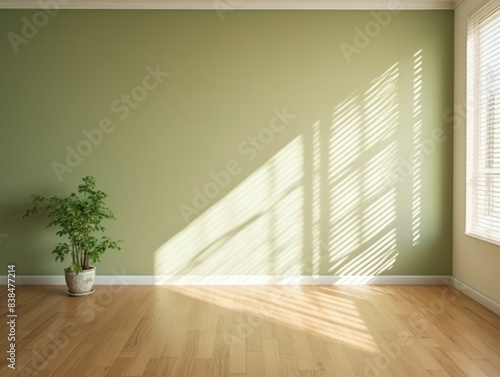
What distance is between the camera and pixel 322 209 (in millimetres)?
4867

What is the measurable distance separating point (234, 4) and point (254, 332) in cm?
329

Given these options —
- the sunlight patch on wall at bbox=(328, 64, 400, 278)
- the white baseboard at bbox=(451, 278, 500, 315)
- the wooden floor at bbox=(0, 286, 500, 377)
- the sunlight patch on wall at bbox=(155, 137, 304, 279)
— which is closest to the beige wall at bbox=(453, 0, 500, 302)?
the white baseboard at bbox=(451, 278, 500, 315)

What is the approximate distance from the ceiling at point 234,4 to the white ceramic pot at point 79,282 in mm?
2740

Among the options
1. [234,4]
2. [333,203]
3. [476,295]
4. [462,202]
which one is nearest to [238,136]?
[333,203]

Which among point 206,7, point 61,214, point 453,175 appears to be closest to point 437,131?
point 453,175

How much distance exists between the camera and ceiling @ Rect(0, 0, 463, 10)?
15.6 feet

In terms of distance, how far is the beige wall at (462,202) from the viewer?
4.20 meters

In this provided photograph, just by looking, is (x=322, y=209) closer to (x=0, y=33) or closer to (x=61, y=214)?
(x=61, y=214)

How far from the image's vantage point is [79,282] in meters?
4.47

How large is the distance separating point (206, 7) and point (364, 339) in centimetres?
356

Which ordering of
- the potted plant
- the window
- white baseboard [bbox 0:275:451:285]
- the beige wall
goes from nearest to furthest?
1. the window
2. the beige wall
3. the potted plant
4. white baseboard [bbox 0:275:451:285]

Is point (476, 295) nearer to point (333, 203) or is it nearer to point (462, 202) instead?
point (462, 202)

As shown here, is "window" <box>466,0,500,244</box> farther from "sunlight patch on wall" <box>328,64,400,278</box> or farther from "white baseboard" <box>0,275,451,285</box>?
"white baseboard" <box>0,275,451,285</box>

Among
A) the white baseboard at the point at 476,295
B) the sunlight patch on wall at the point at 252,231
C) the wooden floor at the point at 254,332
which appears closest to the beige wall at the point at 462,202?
the white baseboard at the point at 476,295
